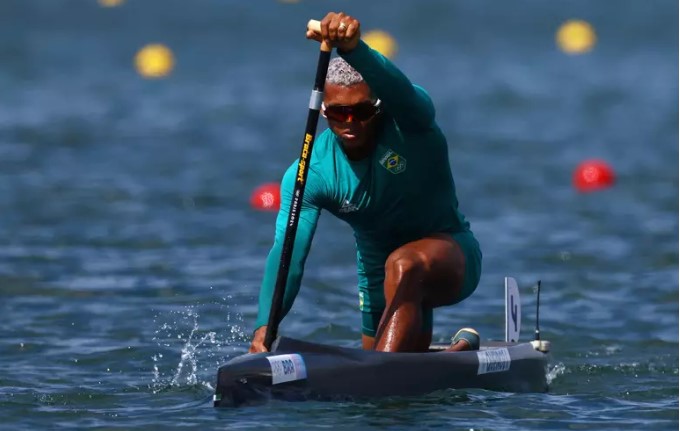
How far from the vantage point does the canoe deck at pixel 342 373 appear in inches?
267

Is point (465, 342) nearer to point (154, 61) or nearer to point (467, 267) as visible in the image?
point (467, 267)

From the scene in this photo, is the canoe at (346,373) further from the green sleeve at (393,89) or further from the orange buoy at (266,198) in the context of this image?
the orange buoy at (266,198)

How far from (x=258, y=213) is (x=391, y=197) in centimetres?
806

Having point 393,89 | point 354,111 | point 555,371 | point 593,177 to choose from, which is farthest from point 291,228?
point 593,177

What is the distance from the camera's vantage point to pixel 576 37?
33094mm

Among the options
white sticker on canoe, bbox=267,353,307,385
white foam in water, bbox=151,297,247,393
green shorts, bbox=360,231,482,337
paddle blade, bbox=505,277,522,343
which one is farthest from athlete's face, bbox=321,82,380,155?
paddle blade, bbox=505,277,522,343

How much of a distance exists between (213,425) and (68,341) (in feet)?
9.61

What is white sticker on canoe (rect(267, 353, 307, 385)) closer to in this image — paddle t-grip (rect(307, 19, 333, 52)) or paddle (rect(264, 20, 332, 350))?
paddle (rect(264, 20, 332, 350))

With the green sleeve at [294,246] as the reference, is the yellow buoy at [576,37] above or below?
above

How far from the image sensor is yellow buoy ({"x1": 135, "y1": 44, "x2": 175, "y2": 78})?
96.9 ft

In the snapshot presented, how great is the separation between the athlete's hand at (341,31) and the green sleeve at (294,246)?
794 millimetres

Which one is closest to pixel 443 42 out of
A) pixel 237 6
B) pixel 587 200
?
pixel 237 6

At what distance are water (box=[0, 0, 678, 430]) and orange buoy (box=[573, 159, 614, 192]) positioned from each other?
0.17 m

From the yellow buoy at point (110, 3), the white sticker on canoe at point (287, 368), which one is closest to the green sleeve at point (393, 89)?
the white sticker on canoe at point (287, 368)
